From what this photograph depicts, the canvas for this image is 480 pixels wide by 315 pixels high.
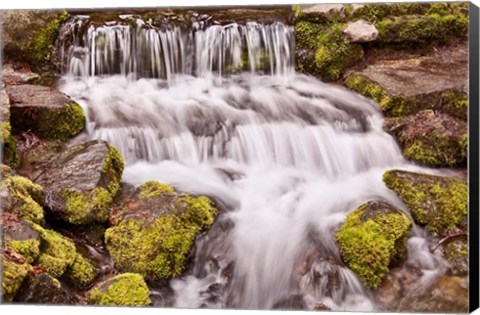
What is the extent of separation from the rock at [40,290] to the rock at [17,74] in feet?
5.23

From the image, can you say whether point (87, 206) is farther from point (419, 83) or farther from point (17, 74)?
point (419, 83)

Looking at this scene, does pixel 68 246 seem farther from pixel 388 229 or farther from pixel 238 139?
pixel 388 229

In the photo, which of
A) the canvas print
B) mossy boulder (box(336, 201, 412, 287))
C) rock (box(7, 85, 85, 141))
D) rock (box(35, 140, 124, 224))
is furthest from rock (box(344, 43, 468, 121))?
rock (box(7, 85, 85, 141))

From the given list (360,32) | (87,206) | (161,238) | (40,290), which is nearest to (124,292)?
(161,238)

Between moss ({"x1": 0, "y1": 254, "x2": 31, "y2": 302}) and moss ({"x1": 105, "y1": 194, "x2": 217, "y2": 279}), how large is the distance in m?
0.66

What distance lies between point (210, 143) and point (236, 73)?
59 centimetres

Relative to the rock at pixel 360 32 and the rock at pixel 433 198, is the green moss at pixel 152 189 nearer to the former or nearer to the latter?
the rock at pixel 433 198

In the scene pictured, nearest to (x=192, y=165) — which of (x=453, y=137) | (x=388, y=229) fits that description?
(x=388, y=229)

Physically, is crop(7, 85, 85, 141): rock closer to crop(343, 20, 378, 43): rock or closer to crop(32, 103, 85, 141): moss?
crop(32, 103, 85, 141): moss

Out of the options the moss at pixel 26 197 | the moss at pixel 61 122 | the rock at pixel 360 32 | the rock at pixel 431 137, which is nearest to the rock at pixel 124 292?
the moss at pixel 26 197

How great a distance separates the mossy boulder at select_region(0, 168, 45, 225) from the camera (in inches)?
228

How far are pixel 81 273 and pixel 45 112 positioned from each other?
1.36 meters

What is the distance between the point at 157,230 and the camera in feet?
18.6

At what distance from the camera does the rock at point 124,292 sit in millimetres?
5582
